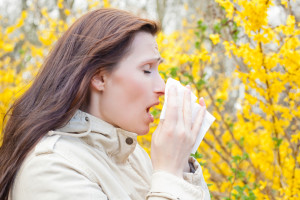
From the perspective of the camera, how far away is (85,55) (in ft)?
4.54

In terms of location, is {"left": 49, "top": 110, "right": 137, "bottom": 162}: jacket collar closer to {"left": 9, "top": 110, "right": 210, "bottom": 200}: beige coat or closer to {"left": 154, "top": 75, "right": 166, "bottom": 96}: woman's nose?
{"left": 9, "top": 110, "right": 210, "bottom": 200}: beige coat

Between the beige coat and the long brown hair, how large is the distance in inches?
2.2

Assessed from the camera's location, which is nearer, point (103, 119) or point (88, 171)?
point (88, 171)

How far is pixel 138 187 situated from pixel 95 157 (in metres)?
0.32

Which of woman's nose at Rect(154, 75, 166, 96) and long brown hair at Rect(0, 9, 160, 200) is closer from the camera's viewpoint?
long brown hair at Rect(0, 9, 160, 200)

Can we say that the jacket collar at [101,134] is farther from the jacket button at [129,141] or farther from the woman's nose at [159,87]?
the woman's nose at [159,87]

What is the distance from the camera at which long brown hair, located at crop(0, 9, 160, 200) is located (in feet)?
4.22

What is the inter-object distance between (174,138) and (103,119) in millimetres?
306

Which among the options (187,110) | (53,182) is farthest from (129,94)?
(53,182)

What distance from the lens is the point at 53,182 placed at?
3.56 ft

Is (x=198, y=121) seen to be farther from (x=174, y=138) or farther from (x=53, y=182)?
(x=53, y=182)

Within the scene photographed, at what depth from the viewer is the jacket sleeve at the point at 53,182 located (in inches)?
42.4

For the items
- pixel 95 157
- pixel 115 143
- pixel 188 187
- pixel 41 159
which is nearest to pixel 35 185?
pixel 41 159

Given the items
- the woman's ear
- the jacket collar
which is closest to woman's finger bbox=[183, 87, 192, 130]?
the jacket collar
